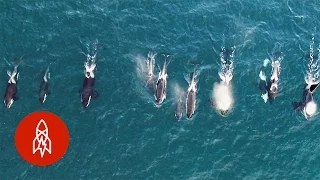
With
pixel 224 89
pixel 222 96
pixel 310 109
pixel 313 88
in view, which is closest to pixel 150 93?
pixel 222 96

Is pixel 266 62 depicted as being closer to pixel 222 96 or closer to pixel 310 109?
pixel 222 96

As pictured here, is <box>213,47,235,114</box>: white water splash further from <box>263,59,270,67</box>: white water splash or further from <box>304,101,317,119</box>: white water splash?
<box>304,101,317,119</box>: white water splash

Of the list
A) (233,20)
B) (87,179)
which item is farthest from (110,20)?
(87,179)

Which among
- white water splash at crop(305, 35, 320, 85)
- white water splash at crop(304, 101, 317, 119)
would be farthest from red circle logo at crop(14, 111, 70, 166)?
white water splash at crop(305, 35, 320, 85)

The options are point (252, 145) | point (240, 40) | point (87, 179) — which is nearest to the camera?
point (87, 179)

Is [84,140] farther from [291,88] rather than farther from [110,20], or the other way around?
[291,88]
